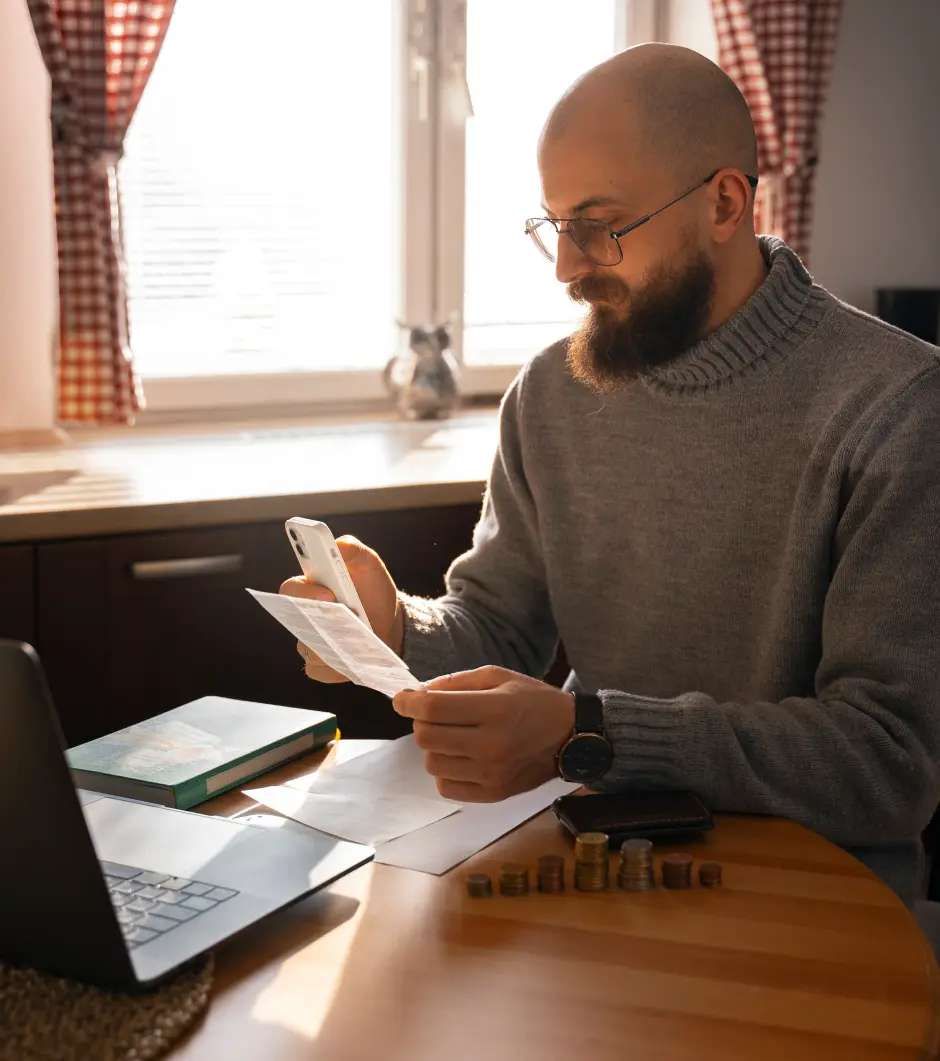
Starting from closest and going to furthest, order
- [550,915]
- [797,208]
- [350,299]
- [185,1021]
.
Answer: [185,1021] → [550,915] → [350,299] → [797,208]

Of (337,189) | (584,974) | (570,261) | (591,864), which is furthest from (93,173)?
(584,974)

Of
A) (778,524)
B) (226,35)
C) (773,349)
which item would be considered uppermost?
(226,35)

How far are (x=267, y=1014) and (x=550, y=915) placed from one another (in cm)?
23

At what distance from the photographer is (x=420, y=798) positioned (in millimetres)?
1219

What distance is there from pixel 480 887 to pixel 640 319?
0.72 meters

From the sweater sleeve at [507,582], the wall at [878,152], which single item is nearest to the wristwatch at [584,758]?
the sweater sleeve at [507,582]

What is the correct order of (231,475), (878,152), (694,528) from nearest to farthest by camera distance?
(694,528)
(231,475)
(878,152)

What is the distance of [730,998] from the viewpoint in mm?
861

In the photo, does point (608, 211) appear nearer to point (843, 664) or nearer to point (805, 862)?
point (843, 664)

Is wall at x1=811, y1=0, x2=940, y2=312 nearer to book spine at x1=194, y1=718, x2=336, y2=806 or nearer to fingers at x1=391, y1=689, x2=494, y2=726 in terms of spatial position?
book spine at x1=194, y1=718, x2=336, y2=806

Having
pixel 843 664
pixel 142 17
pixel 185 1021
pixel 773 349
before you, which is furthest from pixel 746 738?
pixel 142 17

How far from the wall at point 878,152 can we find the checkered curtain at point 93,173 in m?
1.67

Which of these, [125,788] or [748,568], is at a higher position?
[748,568]

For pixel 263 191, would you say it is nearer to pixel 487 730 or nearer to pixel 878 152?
pixel 878 152
